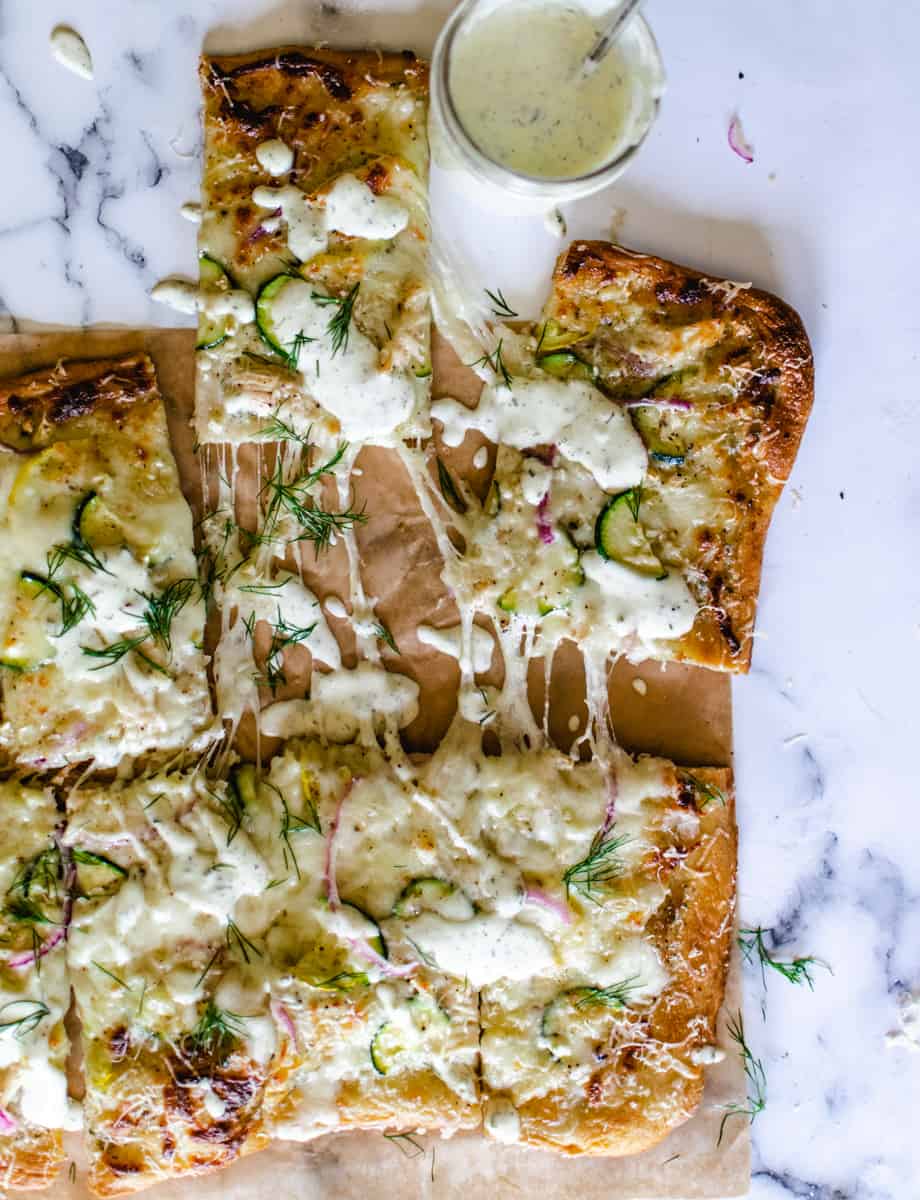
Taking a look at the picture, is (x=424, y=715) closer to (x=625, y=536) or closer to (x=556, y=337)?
(x=625, y=536)

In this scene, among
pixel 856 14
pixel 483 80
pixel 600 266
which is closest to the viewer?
pixel 483 80

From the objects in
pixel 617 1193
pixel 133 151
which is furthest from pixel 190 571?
pixel 617 1193

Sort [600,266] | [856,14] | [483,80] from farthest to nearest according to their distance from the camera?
[856,14]
[600,266]
[483,80]

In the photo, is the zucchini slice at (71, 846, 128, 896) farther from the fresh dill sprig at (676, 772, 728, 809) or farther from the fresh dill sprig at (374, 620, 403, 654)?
the fresh dill sprig at (676, 772, 728, 809)

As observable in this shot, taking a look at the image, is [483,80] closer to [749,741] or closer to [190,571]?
[190,571]

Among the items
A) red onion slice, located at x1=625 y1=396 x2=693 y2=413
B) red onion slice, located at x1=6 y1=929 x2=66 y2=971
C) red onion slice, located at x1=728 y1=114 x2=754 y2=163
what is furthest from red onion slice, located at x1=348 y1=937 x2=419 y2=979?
red onion slice, located at x1=728 y1=114 x2=754 y2=163

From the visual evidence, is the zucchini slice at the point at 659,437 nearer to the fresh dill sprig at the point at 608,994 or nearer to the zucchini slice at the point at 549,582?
the zucchini slice at the point at 549,582

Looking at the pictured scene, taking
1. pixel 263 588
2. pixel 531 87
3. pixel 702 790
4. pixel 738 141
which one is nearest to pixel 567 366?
pixel 531 87
